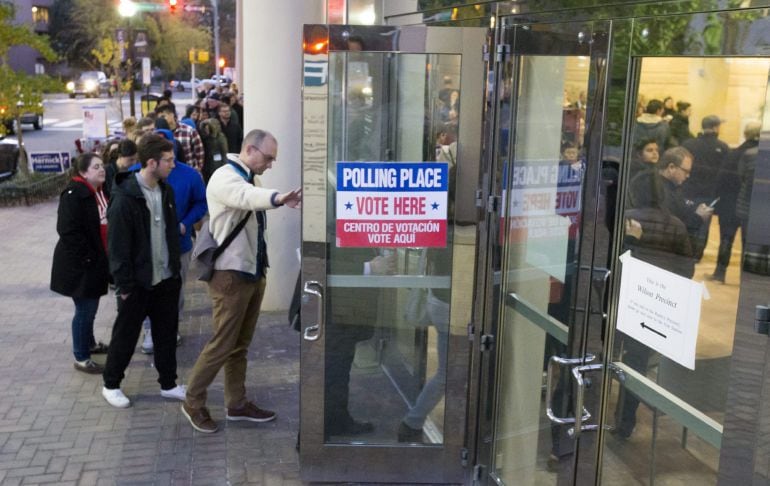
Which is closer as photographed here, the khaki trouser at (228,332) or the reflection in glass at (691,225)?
the reflection in glass at (691,225)

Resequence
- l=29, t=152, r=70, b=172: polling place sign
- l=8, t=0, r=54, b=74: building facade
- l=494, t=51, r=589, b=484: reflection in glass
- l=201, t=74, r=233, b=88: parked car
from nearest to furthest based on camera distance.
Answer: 1. l=494, t=51, r=589, b=484: reflection in glass
2. l=29, t=152, r=70, b=172: polling place sign
3. l=201, t=74, r=233, b=88: parked car
4. l=8, t=0, r=54, b=74: building facade

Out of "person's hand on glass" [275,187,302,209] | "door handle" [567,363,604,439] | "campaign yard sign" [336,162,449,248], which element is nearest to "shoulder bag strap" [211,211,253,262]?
"person's hand on glass" [275,187,302,209]

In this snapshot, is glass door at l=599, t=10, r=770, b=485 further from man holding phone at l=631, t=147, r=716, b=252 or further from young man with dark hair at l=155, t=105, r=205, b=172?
young man with dark hair at l=155, t=105, r=205, b=172

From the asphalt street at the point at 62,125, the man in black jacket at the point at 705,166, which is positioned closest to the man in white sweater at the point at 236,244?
the man in black jacket at the point at 705,166

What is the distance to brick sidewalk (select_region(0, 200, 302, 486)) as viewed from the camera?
17.0 feet

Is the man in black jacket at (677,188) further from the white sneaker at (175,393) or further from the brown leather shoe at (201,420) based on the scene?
the white sneaker at (175,393)

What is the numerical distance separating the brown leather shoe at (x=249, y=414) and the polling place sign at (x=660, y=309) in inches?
127

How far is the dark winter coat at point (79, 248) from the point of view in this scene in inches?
250

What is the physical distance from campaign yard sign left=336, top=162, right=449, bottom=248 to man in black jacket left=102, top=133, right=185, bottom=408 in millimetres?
1905

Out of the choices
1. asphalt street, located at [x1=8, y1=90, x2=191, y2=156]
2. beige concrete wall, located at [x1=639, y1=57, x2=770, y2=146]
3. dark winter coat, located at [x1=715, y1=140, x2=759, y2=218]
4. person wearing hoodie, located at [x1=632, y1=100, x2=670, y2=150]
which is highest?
beige concrete wall, located at [x1=639, y1=57, x2=770, y2=146]

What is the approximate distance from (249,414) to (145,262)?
1.22 meters

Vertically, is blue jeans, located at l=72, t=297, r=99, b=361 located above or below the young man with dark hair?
below

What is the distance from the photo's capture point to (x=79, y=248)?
6.40m

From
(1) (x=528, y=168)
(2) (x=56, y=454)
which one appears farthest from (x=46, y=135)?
(1) (x=528, y=168)
